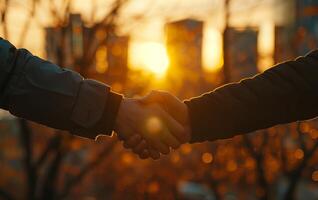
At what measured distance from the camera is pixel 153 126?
3.09 metres

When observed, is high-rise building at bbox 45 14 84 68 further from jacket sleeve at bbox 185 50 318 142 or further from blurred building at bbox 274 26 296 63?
jacket sleeve at bbox 185 50 318 142

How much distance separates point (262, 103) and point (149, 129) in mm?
575

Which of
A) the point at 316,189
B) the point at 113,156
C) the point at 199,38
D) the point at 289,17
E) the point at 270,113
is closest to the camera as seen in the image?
the point at 270,113

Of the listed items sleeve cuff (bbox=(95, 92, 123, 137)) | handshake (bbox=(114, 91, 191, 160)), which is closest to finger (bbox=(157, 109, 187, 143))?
handshake (bbox=(114, 91, 191, 160))

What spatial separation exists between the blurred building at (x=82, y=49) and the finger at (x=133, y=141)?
5.32 metres

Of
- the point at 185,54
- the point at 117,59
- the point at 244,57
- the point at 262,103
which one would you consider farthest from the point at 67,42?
the point at 262,103

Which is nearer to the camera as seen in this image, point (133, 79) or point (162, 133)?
point (162, 133)

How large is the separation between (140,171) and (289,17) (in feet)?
47.3

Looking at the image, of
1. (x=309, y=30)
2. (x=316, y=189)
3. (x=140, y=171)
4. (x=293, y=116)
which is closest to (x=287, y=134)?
(x=309, y=30)

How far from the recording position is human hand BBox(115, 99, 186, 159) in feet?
9.72

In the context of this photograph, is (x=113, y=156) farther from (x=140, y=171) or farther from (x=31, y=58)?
(x=31, y=58)

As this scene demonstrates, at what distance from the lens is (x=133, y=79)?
30.9ft

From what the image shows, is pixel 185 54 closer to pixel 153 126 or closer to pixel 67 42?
pixel 67 42

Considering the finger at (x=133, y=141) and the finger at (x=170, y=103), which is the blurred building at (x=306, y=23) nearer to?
the finger at (x=170, y=103)
